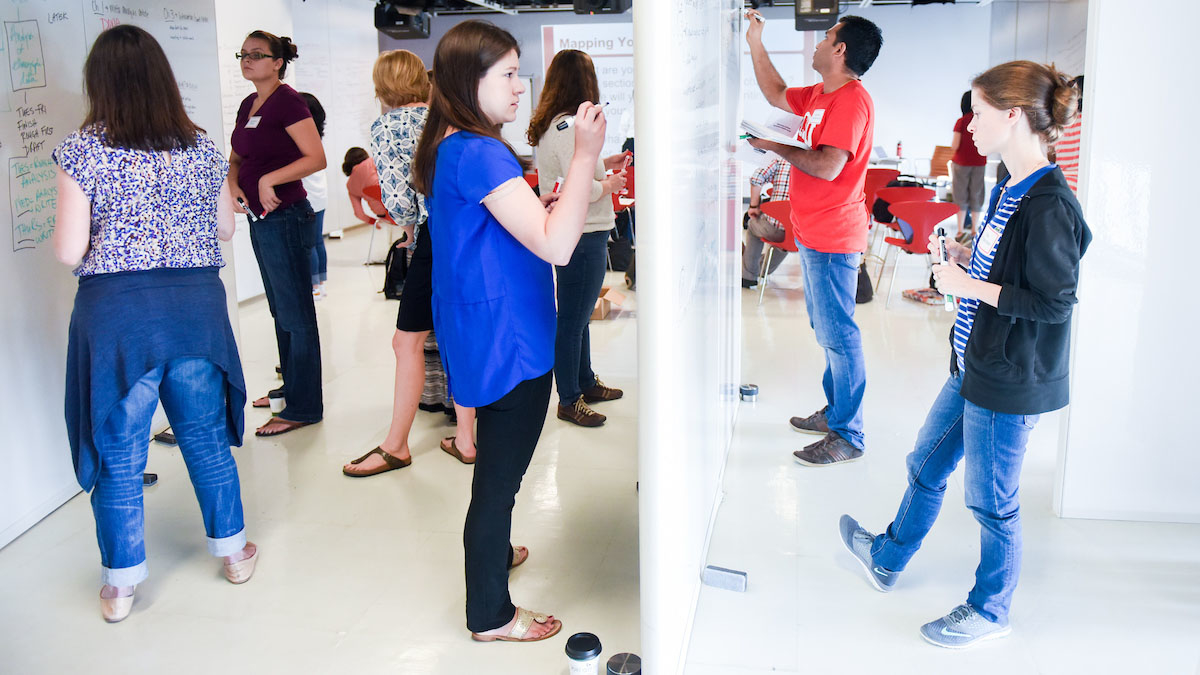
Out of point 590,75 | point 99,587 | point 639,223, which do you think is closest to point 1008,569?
point 639,223

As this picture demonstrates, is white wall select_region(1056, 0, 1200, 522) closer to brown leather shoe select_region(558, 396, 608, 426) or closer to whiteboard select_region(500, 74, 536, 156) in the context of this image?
brown leather shoe select_region(558, 396, 608, 426)

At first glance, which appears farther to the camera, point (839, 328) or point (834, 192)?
point (839, 328)

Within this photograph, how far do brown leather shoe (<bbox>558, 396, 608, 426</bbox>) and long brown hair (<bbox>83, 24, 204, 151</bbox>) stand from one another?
215 cm

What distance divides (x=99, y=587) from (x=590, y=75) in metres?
2.36

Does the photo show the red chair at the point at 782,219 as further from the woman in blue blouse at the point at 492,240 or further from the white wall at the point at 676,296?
the woman in blue blouse at the point at 492,240

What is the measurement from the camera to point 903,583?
108 inches

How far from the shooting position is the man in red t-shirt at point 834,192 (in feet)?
10.7

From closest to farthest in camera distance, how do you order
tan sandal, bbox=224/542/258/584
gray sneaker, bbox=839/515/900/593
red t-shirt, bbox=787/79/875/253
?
gray sneaker, bbox=839/515/900/593, tan sandal, bbox=224/542/258/584, red t-shirt, bbox=787/79/875/253

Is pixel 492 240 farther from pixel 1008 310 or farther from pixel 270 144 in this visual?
pixel 270 144

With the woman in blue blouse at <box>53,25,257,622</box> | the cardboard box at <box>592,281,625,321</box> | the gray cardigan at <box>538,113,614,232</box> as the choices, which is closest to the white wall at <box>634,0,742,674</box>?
the gray cardigan at <box>538,113,614,232</box>

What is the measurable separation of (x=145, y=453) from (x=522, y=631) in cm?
117

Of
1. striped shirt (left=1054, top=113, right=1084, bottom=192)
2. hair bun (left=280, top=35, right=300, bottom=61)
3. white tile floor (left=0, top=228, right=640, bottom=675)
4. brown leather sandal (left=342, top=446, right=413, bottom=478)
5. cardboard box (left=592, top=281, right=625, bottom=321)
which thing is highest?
hair bun (left=280, top=35, right=300, bottom=61)

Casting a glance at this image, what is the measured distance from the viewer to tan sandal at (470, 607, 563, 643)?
2434 millimetres

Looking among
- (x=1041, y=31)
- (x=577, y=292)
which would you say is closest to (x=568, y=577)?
(x=577, y=292)
